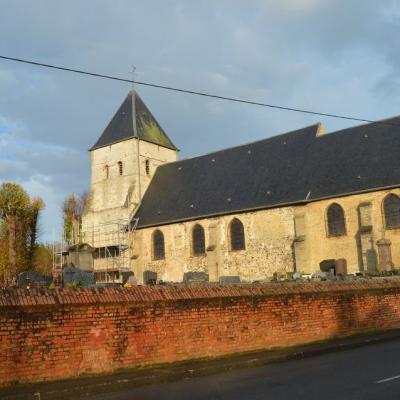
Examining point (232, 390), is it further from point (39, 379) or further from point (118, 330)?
point (39, 379)

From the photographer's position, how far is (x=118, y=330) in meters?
9.00

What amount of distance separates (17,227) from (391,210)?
3004cm

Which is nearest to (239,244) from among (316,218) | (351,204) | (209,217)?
(209,217)

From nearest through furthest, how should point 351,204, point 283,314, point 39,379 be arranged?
point 39,379 < point 283,314 < point 351,204

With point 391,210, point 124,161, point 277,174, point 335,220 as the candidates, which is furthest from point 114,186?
point 391,210

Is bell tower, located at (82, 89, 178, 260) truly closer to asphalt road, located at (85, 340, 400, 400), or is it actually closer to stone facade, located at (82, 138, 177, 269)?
stone facade, located at (82, 138, 177, 269)

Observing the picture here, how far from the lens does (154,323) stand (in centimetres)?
948

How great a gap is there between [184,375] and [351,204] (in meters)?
20.7

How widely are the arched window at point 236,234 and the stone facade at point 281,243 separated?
300mm

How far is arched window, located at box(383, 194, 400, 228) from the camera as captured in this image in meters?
25.8

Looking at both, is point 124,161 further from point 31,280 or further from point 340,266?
point 31,280

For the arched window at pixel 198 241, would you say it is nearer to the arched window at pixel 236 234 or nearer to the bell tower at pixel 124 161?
the arched window at pixel 236 234

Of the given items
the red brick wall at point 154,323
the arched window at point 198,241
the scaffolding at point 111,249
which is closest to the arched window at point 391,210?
the arched window at point 198,241

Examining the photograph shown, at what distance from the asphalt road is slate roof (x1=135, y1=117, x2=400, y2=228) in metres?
18.6
